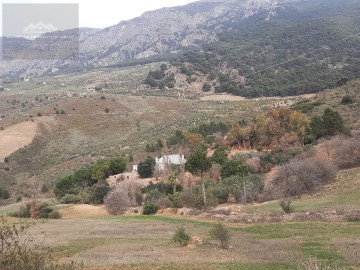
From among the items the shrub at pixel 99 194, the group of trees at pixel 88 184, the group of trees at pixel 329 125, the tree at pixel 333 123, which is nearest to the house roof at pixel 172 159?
the group of trees at pixel 88 184

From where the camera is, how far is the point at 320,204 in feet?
→ 93.0

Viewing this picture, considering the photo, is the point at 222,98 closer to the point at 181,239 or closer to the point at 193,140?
the point at 193,140

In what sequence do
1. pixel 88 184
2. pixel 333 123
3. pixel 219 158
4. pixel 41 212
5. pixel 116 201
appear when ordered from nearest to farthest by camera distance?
1. pixel 41 212
2. pixel 116 201
3. pixel 333 123
4. pixel 219 158
5. pixel 88 184

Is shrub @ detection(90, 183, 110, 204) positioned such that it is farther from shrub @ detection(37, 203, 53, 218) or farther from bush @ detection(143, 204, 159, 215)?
bush @ detection(143, 204, 159, 215)

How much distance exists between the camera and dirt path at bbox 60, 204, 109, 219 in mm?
37969

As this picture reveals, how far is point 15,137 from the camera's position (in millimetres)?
80000

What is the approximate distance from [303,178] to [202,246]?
15.1 metres

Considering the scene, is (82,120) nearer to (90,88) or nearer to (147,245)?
(90,88)

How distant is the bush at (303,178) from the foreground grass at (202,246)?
9100 mm

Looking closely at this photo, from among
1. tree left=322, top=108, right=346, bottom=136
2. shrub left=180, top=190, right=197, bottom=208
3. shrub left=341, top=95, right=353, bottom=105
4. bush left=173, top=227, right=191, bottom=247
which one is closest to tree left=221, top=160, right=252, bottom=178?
shrub left=180, top=190, right=197, bottom=208

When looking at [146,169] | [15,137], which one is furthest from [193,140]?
[15,137]

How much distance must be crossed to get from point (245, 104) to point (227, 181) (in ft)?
191

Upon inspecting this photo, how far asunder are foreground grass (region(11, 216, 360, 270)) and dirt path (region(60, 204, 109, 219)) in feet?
32.6

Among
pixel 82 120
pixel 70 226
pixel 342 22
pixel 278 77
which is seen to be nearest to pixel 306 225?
pixel 70 226
